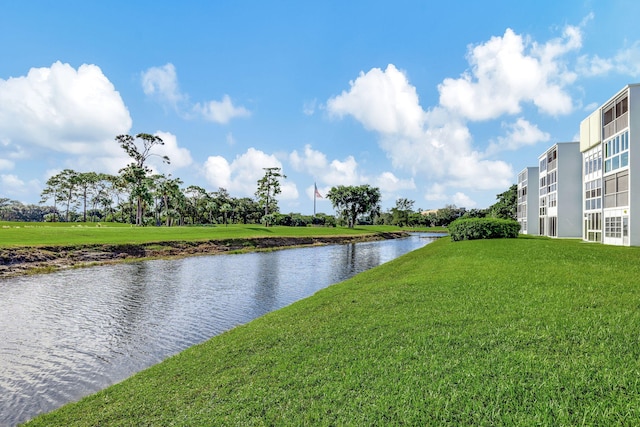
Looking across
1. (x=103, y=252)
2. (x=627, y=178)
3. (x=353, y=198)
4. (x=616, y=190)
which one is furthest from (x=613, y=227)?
(x=353, y=198)

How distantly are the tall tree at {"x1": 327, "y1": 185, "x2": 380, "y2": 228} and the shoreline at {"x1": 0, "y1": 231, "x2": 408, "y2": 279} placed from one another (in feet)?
183

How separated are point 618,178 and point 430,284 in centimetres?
2667

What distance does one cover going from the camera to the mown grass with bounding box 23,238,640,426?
15.1 feet

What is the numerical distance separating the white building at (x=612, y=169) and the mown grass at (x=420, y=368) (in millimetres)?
21990

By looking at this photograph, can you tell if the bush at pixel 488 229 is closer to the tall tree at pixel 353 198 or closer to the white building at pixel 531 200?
the white building at pixel 531 200

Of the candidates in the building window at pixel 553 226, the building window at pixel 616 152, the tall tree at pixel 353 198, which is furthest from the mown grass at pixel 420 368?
the tall tree at pixel 353 198

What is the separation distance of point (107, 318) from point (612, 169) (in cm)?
3699

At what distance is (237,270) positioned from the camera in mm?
26266

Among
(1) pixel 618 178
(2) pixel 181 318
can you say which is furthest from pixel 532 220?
(2) pixel 181 318

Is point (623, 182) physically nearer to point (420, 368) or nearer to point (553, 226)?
point (553, 226)

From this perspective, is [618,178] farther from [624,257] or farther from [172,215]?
[172,215]

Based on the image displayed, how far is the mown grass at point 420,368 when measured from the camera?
4609mm

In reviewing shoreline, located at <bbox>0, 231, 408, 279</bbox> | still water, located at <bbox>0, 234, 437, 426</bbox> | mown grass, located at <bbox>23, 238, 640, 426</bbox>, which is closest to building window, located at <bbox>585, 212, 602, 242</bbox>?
still water, located at <bbox>0, 234, 437, 426</bbox>

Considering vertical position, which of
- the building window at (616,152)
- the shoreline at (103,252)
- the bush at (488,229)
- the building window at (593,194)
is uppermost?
the building window at (616,152)
